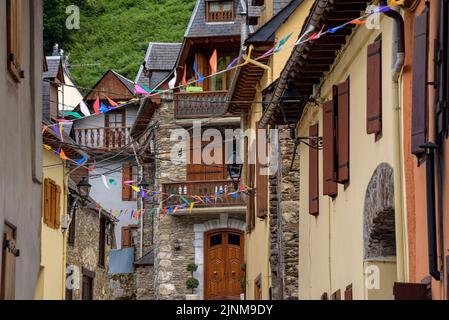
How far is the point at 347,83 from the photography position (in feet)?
57.9

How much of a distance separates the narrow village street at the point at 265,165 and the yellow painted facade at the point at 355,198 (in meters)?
0.03

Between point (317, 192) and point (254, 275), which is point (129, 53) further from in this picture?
point (317, 192)

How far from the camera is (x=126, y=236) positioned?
190 feet

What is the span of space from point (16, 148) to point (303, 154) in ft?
29.2

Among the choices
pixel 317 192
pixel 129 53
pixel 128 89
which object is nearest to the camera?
pixel 317 192

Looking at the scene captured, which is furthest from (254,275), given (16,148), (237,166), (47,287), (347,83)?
(16,148)

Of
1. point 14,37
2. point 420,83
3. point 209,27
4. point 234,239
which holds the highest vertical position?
point 209,27

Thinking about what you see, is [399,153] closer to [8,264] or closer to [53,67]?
[8,264]

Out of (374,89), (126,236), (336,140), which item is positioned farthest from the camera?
(126,236)

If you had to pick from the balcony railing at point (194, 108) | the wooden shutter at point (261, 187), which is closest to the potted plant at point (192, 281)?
the balcony railing at point (194, 108)

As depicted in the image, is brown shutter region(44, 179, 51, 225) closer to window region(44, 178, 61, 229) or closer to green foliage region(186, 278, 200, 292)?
window region(44, 178, 61, 229)

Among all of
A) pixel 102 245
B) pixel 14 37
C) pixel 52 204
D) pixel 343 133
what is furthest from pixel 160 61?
pixel 14 37

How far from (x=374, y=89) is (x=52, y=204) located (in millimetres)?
16084

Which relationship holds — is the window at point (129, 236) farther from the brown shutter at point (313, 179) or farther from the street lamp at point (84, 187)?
the brown shutter at point (313, 179)
